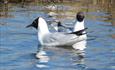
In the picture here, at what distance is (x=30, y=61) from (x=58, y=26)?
4.14 metres

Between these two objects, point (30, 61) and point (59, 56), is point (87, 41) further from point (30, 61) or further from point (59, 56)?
point (30, 61)

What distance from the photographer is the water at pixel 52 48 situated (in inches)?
480

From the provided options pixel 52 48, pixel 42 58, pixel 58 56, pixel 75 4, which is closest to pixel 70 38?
pixel 52 48

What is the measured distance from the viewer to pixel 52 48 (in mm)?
14750

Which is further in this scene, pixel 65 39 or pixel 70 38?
pixel 65 39

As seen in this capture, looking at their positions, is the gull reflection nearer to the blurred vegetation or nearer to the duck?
the duck

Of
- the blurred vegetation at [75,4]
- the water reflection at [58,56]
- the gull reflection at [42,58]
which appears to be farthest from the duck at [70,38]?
the blurred vegetation at [75,4]

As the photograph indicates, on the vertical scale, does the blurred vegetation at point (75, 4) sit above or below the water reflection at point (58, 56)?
above

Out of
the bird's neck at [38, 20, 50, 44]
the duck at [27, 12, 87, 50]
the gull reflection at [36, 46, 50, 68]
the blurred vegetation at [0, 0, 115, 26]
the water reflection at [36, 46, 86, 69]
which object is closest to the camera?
the gull reflection at [36, 46, 50, 68]

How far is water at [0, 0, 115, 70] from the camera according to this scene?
480 inches

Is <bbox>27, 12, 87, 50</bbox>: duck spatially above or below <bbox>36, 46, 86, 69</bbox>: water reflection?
above

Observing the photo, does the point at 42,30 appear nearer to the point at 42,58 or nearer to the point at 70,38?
the point at 70,38

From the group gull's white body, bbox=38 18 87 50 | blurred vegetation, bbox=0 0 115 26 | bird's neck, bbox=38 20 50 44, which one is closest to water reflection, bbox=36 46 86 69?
gull's white body, bbox=38 18 87 50

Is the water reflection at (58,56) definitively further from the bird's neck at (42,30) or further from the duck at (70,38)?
the bird's neck at (42,30)
